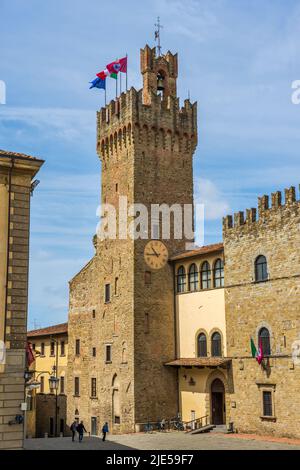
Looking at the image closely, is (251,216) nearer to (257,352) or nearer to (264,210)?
(264,210)

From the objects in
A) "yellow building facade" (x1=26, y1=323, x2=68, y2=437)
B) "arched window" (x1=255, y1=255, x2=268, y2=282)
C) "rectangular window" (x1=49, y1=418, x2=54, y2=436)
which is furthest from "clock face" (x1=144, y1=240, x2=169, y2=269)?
"rectangular window" (x1=49, y1=418, x2=54, y2=436)

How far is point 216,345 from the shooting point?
35156 mm

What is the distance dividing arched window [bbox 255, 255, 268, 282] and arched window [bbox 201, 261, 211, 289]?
13.1ft

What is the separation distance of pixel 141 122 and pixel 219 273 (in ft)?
37.7

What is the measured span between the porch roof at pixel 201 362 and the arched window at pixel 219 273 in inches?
167

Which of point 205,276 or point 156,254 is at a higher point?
point 156,254

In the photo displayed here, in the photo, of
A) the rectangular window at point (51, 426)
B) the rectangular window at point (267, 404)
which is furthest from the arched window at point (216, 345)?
the rectangular window at point (51, 426)

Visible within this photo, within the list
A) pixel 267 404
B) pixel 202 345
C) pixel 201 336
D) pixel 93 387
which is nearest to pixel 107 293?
pixel 93 387

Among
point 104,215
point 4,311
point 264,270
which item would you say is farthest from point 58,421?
point 4,311

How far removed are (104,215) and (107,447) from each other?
16.9 metres

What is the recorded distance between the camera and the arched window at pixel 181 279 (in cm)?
3828

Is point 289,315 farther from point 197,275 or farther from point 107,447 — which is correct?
point 107,447

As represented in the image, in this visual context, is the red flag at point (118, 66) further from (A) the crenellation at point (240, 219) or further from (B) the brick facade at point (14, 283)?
(B) the brick facade at point (14, 283)

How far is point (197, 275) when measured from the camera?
121ft
